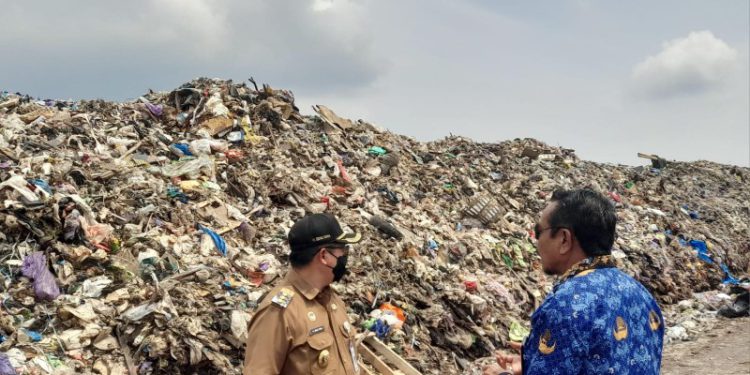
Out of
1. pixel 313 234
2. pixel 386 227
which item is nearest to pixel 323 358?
pixel 313 234

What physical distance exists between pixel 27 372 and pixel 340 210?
5.24 meters

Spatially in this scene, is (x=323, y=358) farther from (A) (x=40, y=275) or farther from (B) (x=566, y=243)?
(A) (x=40, y=275)

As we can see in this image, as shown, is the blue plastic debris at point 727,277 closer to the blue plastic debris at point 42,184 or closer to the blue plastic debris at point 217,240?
the blue plastic debris at point 217,240

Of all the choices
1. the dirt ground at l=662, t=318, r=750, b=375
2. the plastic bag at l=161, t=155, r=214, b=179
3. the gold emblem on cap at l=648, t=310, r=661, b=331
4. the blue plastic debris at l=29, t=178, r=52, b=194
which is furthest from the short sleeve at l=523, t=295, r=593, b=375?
the plastic bag at l=161, t=155, r=214, b=179

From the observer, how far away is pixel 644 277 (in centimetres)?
1123

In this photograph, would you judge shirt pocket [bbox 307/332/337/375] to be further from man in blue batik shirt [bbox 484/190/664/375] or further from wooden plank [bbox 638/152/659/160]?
wooden plank [bbox 638/152/659/160]

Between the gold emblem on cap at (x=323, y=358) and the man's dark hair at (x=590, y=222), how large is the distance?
1165 mm

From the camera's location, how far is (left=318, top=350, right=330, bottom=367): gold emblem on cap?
258cm

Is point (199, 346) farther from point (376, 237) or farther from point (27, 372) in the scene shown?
point (376, 237)

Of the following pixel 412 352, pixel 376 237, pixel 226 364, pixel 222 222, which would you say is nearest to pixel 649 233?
pixel 376 237

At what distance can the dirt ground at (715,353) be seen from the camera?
726 cm

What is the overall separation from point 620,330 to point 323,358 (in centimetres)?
128

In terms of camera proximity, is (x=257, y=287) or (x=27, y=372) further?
(x=257, y=287)

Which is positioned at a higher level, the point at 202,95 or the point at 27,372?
the point at 202,95
